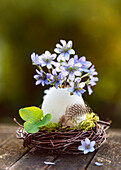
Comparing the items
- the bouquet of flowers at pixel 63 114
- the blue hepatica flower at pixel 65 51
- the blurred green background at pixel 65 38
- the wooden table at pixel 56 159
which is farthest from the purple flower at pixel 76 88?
the blurred green background at pixel 65 38

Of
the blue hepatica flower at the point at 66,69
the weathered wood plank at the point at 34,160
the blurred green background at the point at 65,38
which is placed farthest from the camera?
the blurred green background at the point at 65,38

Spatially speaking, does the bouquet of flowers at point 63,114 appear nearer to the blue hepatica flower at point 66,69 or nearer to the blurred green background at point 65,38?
the blue hepatica flower at point 66,69

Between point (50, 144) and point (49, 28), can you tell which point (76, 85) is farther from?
point (49, 28)

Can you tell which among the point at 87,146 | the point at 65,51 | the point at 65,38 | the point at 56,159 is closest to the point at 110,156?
the point at 87,146

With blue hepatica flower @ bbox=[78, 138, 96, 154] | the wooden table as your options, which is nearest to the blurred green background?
the wooden table

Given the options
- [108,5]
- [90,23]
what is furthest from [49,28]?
[108,5]

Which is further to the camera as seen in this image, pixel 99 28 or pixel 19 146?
pixel 99 28
